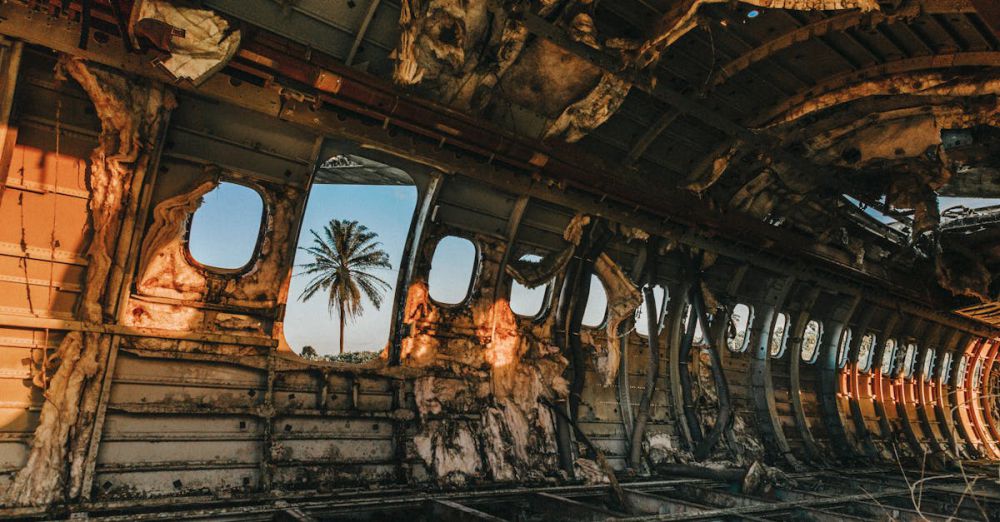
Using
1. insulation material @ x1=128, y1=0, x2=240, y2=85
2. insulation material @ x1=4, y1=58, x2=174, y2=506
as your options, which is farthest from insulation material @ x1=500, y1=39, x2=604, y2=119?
insulation material @ x1=4, y1=58, x2=174, y2=506

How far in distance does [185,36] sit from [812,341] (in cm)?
1322

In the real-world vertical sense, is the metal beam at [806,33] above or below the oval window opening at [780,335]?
above

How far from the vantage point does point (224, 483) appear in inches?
212

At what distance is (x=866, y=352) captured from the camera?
46.4 feet

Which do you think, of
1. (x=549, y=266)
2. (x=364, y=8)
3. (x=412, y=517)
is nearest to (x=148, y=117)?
(x=364, y=8)

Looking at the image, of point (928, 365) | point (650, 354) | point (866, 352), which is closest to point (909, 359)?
point (928, 365)

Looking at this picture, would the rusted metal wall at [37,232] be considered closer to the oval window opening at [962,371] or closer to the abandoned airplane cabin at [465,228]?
the abandoned airplane cabin at [465,228]

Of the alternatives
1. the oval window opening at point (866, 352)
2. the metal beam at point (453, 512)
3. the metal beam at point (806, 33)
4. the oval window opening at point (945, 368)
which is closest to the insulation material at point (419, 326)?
the metal beam at point (453, 512)

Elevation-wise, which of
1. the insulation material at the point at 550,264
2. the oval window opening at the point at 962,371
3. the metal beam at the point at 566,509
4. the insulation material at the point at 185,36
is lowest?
the metal beam at the point at 566,509

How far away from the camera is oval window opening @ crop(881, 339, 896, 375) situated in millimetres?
14727

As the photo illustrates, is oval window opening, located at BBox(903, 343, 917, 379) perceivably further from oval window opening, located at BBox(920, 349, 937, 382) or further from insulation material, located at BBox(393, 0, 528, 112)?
insulation material, located at BBox(393, 0, 528, 112)

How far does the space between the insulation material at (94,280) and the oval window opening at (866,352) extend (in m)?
15.1

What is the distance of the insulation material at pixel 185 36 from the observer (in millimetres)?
4414

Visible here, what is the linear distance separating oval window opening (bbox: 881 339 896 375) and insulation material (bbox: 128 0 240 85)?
1618 centimetres
